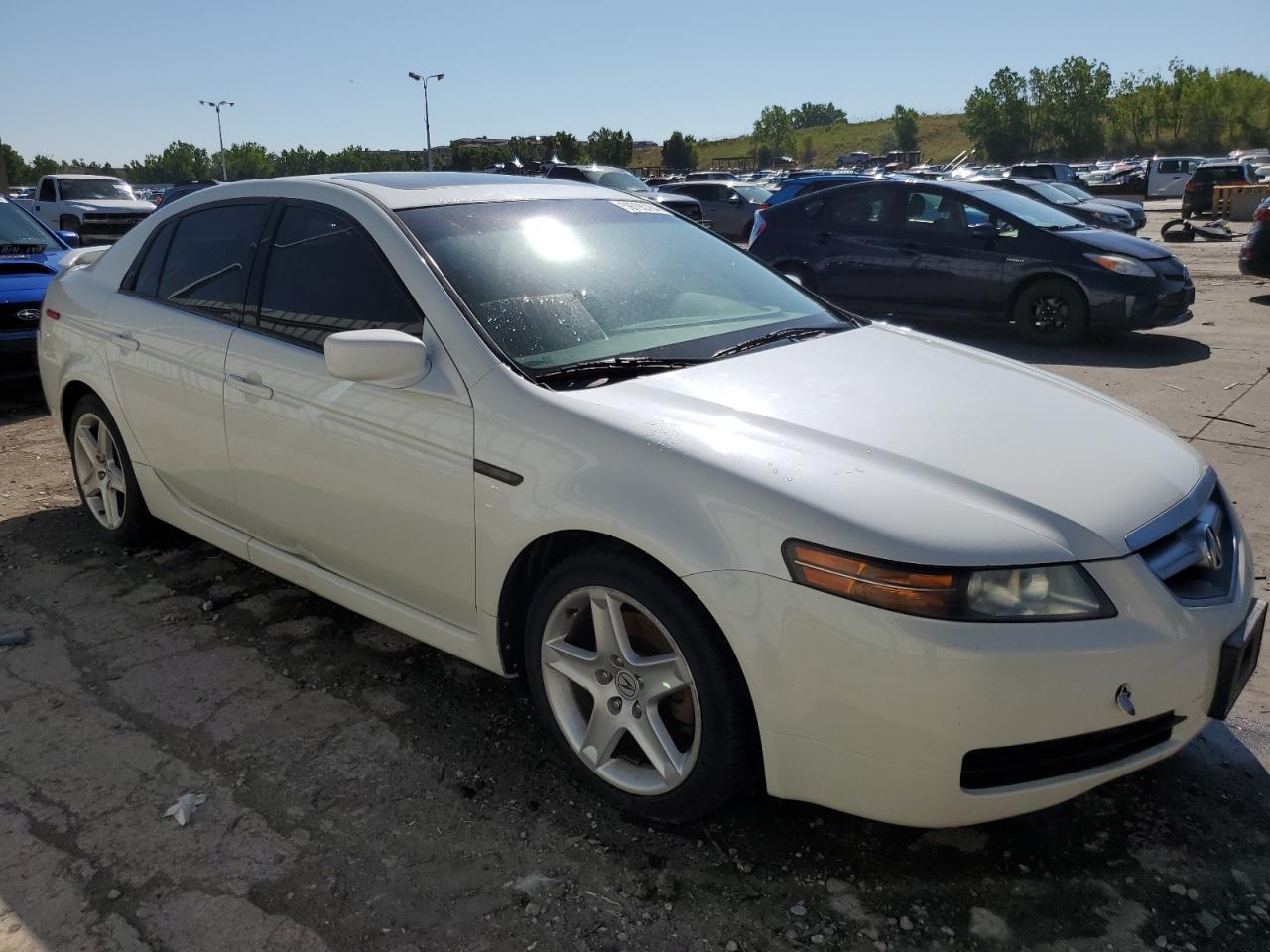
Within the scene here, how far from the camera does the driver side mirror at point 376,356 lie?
2.78m

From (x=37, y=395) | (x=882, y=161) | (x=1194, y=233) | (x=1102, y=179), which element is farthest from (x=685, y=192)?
(x=882, y=161)

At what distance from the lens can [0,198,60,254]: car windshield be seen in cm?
823

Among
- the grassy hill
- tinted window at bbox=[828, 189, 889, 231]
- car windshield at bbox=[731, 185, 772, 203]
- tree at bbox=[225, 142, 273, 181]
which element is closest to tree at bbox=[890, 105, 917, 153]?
the grassy hill

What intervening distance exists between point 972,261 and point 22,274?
317 inches

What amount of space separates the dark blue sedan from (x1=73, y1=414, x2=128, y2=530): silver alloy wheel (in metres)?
7.54

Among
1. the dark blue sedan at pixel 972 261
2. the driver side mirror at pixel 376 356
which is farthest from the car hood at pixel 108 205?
the driver side mirror at pixel 376 356

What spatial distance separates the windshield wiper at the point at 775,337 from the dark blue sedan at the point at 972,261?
665 centimetres

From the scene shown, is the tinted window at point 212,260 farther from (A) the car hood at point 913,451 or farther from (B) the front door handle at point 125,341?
(A) the car hood at point 913,451

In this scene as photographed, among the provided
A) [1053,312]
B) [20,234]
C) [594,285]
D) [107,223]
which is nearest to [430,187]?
[594,285]

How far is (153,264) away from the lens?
418cm

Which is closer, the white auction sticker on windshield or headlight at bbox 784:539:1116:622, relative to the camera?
headlight at bbox 784:539:1116:622

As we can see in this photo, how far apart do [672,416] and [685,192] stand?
23092mm

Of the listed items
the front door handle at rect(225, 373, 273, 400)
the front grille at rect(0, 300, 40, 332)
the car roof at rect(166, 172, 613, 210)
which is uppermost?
the car roof at rect(166, 172, 613, 210)

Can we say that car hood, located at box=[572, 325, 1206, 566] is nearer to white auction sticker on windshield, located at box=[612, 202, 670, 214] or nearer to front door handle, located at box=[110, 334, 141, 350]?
white auction sticker on windshield, located at box=[612, 202, 670, 214]
